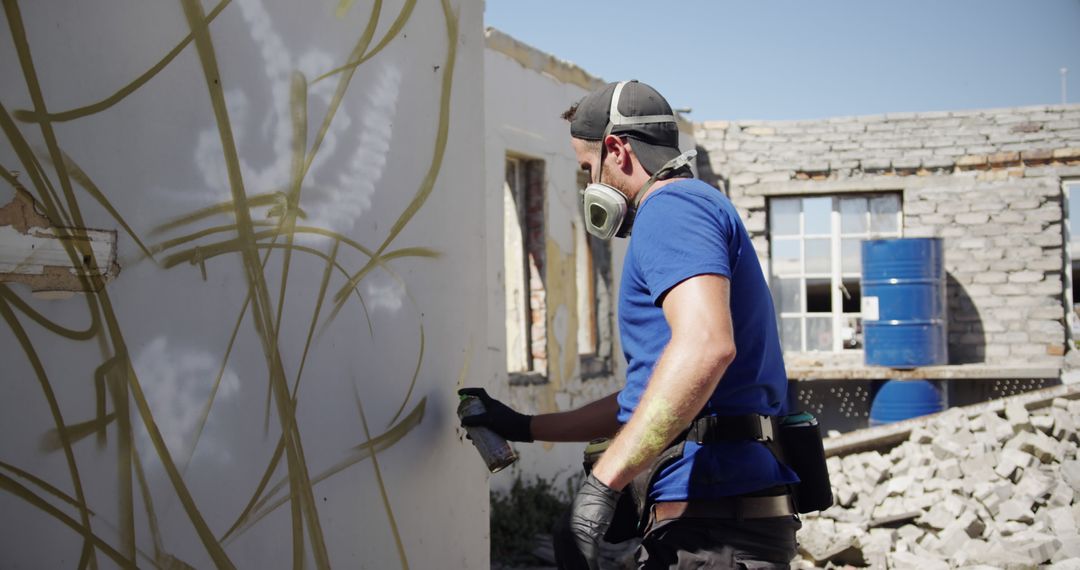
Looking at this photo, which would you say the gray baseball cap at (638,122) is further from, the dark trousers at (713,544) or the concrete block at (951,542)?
the concrete block at (951,542)

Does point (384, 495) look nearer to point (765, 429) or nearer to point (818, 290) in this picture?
point (765, 429)

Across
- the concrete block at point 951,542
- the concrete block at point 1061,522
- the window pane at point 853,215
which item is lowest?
the concrete block at point 951,542

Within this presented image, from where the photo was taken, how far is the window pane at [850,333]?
1000cm

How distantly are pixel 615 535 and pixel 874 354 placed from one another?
7786 millimetres

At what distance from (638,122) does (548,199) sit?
4884 mm

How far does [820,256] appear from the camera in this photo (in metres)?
10.1

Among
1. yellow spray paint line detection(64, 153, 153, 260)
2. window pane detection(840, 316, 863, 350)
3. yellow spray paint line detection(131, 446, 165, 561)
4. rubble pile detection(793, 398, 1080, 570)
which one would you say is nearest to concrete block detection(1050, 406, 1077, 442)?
rubble pile detection(793, 398, 1080, 570)

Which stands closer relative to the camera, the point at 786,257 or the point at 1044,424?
the point at 1044,424

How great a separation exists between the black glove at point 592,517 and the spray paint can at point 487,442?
0.43 m

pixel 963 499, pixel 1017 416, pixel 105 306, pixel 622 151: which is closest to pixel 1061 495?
pixel 963 499

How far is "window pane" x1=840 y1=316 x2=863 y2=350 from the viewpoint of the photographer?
10.0m

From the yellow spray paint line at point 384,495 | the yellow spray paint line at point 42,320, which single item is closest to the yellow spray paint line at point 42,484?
the yellow spray paint line at point 42,320

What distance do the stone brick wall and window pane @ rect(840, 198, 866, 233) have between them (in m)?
0.18

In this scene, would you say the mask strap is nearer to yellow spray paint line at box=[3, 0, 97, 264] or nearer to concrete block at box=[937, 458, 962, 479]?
yellow spray paint line at box=[3, 0, 97, 264]
